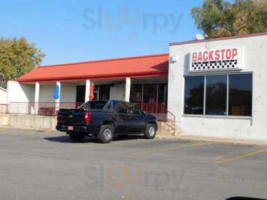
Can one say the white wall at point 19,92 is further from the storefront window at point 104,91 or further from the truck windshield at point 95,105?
the truck windshield at point 95,105

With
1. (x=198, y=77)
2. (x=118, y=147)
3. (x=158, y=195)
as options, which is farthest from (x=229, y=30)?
(x=158, y=195)

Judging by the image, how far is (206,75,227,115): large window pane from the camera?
20984 mm

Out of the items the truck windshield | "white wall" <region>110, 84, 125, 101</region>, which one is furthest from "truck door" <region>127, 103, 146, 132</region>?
"white wall" <region>110, 84, 125, 101</region>

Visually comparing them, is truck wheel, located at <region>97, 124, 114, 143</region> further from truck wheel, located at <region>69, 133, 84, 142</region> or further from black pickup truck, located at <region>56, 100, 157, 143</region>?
truck wheel, located at <region>69, 133, 84, 142</region>

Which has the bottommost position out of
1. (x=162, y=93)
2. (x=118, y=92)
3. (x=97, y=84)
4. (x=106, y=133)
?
(x=106, y=133)

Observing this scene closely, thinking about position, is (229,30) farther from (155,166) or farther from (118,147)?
(155,166)

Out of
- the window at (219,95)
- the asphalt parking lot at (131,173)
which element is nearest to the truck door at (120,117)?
the asphalt parking lot at (131,173)

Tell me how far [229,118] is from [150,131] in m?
3.82

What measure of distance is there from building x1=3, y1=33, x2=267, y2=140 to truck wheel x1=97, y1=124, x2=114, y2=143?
566cm

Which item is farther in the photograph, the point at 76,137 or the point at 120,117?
the point at 76,137

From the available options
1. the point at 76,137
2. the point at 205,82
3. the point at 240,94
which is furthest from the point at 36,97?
the point at 240,94

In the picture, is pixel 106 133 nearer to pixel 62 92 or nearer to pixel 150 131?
pixel 150 131

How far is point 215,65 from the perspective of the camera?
2109cm

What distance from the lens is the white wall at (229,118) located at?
19.7 meters
